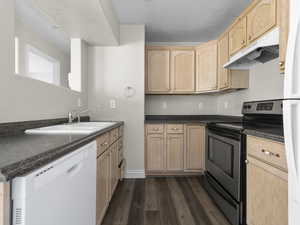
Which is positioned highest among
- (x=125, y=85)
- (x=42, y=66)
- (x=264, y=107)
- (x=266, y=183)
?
(x=42, y=66)

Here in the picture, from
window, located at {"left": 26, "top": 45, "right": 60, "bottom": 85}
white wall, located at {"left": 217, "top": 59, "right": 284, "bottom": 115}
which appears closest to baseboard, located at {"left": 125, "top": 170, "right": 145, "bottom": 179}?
white wall, located at {"left": 217, "top": 59, "right": 284, "bottom": 115}

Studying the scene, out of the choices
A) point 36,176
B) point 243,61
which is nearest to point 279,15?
point 243,61

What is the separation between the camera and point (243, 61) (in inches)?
91.8

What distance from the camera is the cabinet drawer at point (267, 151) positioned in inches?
43.2

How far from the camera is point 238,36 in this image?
87.0 inches

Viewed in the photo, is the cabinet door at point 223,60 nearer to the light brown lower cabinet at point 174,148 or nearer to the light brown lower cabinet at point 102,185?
the light brown lower cabinet at point 174,148

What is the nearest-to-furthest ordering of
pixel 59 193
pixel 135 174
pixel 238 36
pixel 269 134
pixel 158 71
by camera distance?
pixel 59 193
pixel 269 134
pixel 238 36
pixel 135 174
pixel 158 71

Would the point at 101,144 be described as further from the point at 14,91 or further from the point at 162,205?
the point at 162,205

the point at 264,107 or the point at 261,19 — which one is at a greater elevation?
the point at 261,19

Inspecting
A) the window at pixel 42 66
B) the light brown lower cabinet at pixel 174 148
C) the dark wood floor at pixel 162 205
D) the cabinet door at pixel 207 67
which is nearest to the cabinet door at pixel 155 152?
the light brown lower cabinet at pixel 174 148

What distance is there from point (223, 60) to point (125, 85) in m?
1.54

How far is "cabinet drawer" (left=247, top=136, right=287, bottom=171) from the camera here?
1.10 metres

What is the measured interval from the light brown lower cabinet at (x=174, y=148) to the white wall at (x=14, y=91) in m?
1.59

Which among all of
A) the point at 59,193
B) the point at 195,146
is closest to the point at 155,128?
the point at 195,146
